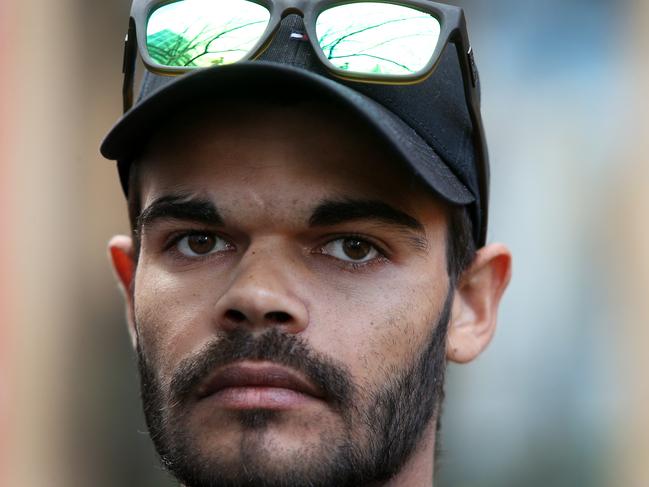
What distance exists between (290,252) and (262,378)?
13.7 inches

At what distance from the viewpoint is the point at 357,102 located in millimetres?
2650

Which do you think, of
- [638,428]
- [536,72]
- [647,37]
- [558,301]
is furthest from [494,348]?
[647,37]

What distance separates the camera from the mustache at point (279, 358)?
2.65m

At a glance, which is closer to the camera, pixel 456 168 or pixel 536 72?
pixel 456 168

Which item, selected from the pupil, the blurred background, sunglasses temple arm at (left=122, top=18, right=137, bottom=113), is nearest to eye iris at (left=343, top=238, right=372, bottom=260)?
the pupil

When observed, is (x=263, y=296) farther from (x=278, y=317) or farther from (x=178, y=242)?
(x=178, y=242)

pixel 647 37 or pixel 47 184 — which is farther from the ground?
pixel 647 37

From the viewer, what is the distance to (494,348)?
7.58 metres

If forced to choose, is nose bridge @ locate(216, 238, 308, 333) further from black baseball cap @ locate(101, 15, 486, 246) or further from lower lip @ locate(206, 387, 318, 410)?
black baseball cap @ locate(101, 15, 486, 246)

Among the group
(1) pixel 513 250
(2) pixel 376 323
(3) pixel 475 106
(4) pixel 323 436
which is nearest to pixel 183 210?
(2) pixel 376 323

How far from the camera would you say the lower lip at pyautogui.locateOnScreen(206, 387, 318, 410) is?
2.63 metres

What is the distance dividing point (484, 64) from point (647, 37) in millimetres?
1172

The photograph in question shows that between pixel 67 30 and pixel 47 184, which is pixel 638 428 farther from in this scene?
pixel 67 30

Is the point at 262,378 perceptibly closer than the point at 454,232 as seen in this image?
Yes
